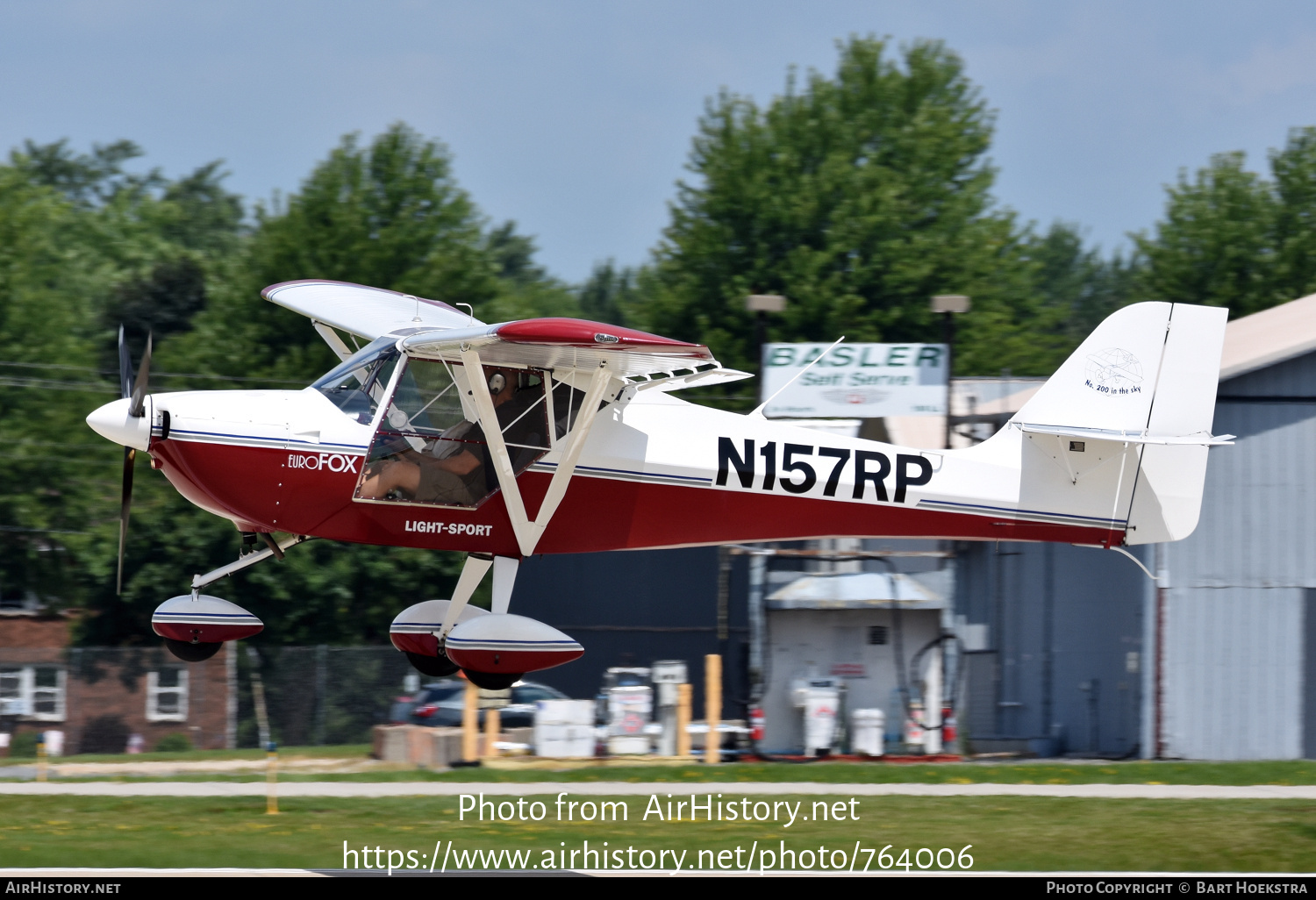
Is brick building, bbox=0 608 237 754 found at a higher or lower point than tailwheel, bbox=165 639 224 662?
lower

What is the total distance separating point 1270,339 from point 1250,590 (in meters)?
3.81

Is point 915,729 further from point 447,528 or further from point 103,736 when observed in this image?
point 103,736

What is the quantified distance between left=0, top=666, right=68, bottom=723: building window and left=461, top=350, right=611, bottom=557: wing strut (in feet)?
41.5

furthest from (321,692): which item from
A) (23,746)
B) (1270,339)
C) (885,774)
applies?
(1270,339)

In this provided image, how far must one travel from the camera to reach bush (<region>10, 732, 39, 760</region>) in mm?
19922

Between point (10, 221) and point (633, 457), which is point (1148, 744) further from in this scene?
point (10, 221)

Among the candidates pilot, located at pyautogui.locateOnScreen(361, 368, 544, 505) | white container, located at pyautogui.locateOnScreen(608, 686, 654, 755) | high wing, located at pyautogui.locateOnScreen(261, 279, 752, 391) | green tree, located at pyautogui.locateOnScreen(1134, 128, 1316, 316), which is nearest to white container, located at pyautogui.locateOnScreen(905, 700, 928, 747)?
white container, located at pyautogui.locateOnScreen(608, 686, 654, 755)

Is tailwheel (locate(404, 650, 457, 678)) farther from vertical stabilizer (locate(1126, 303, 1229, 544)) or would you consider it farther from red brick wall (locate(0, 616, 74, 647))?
red brick wall (locate(0, 616, 74, 647))

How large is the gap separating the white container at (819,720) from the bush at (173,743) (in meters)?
8.42

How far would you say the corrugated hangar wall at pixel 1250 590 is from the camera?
61.3 ft

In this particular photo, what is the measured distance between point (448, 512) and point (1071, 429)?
5.04 meters

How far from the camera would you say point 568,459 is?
10.9 meters

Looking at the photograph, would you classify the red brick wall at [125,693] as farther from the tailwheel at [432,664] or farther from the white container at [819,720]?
the tailwheel at [432,664]

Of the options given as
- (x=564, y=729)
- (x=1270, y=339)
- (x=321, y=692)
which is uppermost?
(x=1270, y=339)
